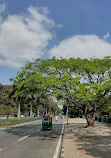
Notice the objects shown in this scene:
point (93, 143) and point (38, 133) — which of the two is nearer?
point (93, 143)

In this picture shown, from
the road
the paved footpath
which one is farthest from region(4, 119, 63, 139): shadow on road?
the paved footpath

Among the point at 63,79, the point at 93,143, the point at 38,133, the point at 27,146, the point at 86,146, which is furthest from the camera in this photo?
the point at 38,133

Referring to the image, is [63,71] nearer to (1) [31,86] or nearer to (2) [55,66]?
(2) [55,66]

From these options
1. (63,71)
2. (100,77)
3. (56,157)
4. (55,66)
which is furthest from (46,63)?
(56,157)

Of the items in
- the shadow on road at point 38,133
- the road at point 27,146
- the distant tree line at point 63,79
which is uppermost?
the distant tree line at point 63,79

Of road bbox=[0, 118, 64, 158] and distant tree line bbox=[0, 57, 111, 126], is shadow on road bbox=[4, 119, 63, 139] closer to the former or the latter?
road bbox=[0, 118, 64, 158]

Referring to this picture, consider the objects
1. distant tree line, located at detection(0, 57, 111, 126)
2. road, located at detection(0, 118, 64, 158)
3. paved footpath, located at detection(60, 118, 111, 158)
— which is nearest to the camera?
paved footpath, located at detection(60, 118, 111, 158)

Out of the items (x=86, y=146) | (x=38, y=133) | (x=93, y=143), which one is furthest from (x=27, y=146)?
(x=38, y=133)

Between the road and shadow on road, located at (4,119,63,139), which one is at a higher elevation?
the road

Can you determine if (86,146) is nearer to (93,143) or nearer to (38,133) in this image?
(93,143)

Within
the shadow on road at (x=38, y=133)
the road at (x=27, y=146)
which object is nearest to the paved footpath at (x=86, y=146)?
the road at (x=27, y=146)

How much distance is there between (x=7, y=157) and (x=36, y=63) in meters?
12.7

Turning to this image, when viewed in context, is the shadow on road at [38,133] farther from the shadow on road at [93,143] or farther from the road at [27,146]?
the shadow on road at [93,143]

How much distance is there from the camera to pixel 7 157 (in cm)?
795
